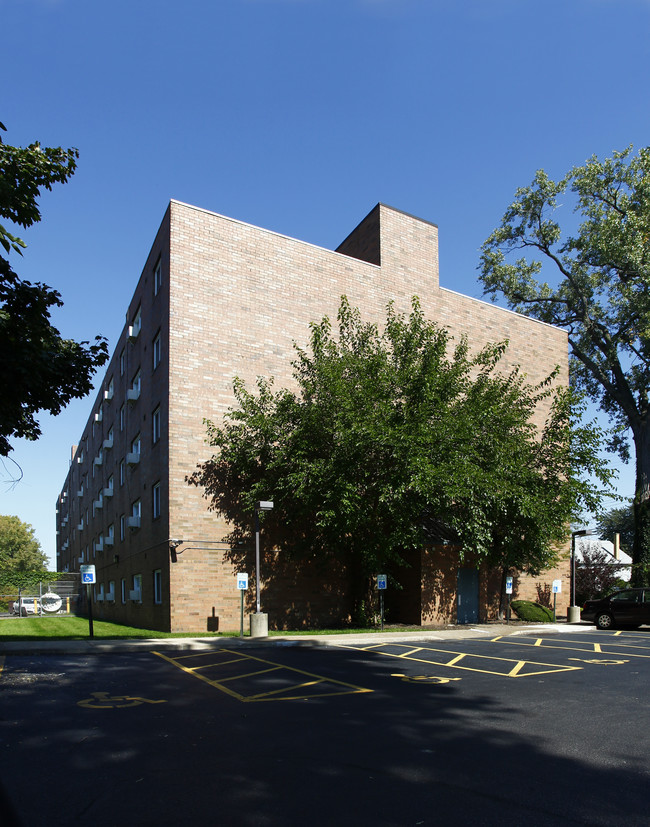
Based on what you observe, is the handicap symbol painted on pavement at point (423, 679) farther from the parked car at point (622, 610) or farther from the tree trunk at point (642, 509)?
the tree trunk at point (642, 509)

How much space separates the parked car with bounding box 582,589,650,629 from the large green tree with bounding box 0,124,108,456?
67.4ft

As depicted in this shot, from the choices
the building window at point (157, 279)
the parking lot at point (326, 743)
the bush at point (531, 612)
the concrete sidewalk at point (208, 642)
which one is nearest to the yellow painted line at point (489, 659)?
the parking lot at point (326, 743)

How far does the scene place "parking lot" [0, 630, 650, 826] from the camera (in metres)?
4.96

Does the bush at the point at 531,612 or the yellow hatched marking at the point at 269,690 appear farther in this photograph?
the bush at the point at 531,612

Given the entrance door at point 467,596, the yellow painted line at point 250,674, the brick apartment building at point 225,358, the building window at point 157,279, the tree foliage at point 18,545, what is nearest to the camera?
the yellow painted line at point 250,674

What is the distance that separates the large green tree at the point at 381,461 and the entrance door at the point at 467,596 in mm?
2944

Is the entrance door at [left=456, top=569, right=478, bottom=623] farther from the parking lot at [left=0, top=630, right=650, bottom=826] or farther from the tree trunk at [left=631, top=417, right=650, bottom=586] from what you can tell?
the parking lot at [left=0, top=630, right=650, bottom=826]

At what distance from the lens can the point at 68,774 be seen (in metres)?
5.79

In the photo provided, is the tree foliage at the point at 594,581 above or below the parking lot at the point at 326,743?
below

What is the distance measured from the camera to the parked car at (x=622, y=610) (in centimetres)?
2392

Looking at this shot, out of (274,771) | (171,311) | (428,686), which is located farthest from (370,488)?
(274,771)

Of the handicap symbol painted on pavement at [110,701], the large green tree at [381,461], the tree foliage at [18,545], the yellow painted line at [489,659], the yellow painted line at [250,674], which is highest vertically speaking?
the large green tree at [381,461]

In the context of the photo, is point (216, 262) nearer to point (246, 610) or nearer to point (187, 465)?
point (187, 465)

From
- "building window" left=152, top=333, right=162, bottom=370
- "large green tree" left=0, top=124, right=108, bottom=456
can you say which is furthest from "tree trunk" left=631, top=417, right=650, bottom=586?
"large green tree" left=0, top=124, right=108, bottom=456
